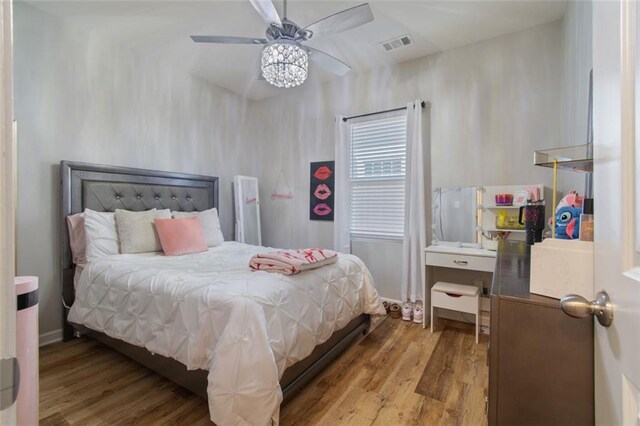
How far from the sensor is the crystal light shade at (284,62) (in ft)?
6.27

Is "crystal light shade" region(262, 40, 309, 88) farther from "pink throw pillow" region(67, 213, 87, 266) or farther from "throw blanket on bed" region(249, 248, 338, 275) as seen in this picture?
"pink throw pillow" region(67, 213, 87, 266)

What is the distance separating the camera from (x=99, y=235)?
2.35 metres

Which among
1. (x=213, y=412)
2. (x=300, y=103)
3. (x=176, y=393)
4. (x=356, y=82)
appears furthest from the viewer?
(x=300, y=103)

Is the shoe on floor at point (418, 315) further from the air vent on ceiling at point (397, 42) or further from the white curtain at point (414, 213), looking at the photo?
the air vent on ceiling at point (397, 42)

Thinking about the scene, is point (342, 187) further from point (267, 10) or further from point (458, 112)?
point (267, 10)

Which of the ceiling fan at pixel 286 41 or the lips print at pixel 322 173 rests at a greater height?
the ceiling fan at pixel 286 41

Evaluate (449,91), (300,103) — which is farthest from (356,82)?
(449,91)

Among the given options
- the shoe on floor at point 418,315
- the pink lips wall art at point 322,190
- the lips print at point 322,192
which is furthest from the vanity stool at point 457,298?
the lips print at point 322,192

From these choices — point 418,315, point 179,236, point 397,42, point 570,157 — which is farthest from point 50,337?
point 397,42

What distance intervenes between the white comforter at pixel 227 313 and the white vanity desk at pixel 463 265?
0.75 metres

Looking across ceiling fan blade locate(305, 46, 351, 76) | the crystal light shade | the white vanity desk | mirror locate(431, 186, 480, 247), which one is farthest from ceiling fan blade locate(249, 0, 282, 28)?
the white vanity desk

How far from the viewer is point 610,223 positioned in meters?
0.54

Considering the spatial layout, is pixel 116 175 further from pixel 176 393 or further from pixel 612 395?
pixel 612 395

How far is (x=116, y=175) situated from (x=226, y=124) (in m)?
1.61
